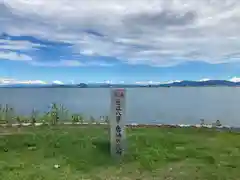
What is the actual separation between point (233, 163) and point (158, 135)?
2646mm

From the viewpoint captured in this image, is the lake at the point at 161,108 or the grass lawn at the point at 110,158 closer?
the grass lawn at the point at 110,158

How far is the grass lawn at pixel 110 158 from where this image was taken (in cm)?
599

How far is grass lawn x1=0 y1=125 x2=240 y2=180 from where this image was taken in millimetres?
5988

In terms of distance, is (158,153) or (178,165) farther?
(158,153)

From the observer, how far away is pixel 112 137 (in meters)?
7.11

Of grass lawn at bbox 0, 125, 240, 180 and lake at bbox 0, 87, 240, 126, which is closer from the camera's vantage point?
grass lawn at bbox 0, 125, 240, 180

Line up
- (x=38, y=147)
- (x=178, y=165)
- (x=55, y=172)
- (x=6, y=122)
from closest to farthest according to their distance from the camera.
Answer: (x=55, y=172) < (x=178, y=165) < (x=38, y=147) < (x=6, y=122)

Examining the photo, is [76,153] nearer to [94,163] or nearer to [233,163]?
[94,163]

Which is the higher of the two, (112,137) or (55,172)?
(112,137)

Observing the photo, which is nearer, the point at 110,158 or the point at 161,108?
the point at 110,158

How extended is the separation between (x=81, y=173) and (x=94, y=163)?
26.1 inches

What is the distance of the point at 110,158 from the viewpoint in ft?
23.1

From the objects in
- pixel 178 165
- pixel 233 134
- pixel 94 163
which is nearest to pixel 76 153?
pixel 94 163

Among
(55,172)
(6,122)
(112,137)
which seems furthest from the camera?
(6,122)
